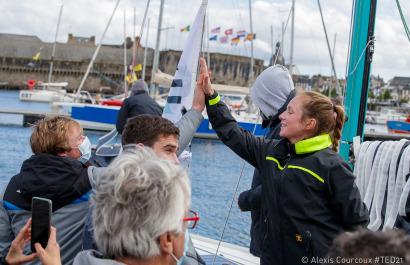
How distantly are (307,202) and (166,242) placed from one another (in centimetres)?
110

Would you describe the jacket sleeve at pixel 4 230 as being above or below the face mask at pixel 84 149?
below

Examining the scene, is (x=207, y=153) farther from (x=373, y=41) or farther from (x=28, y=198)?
(x=28, y=198)

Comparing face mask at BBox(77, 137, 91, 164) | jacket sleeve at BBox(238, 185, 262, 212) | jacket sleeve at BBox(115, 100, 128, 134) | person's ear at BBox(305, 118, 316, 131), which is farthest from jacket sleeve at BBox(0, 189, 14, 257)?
jacket sleeve at BBox(115, 100, 128, 134)

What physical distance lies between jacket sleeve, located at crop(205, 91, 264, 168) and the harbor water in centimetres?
130

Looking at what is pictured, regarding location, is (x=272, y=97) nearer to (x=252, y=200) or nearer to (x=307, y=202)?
(x=252, y=200)

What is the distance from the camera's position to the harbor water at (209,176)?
277 inches

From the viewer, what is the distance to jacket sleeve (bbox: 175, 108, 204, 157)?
2703 millimetres

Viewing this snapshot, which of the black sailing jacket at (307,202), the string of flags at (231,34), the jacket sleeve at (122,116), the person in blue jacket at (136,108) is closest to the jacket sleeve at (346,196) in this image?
the black sailing jacket at (307,202)

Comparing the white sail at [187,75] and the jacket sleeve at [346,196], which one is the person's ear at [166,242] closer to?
the jacket sleeve at [346,196]

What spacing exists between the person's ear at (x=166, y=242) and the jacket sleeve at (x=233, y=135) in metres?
1.28

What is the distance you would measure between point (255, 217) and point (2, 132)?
18.5 m

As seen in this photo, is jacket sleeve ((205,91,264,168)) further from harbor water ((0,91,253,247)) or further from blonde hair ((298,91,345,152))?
harbor water ((0,91,253,247))

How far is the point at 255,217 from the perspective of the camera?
2.96m

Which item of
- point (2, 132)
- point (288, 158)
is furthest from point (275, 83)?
point (2, 132)
